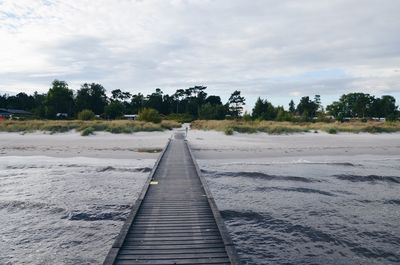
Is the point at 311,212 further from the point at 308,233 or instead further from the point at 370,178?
the point at 370,178

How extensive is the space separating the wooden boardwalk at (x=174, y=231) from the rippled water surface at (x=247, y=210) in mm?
825

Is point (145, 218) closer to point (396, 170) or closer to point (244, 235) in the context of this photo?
point (244, 235)

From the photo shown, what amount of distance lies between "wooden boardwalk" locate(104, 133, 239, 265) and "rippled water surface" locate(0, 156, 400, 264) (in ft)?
2.71

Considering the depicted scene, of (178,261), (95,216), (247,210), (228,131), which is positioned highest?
(228,131)

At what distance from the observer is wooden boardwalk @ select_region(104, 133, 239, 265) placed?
5.66 m

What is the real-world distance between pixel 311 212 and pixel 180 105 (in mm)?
85159

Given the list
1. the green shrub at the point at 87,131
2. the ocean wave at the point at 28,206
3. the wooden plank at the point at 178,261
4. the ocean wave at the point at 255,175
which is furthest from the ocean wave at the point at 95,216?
the green shrub at the point at 87,131

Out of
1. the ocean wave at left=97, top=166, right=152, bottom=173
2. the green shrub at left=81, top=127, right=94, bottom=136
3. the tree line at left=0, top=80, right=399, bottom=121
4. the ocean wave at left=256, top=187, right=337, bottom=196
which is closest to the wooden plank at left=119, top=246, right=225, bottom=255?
the ocean wave at left=256, top=187, right=337, bottom=196

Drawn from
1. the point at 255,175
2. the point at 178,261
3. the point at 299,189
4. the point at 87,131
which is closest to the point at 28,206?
the point at 178,261

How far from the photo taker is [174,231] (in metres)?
6.80

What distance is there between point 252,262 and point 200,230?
45.7 inches

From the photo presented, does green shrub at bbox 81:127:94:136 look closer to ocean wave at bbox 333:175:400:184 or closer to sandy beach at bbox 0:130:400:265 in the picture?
sandy beach at bbox 0:130:400:265

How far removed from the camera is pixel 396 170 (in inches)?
614

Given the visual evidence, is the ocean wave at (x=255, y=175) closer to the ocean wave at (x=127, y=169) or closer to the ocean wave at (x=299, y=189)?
the ocean wave at (x=299, y=189)
